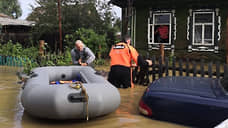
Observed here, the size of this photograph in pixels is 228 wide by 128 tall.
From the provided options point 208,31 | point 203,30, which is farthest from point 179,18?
point 208,31

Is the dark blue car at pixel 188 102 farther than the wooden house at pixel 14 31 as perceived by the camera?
No

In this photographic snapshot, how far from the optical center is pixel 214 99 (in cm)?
399

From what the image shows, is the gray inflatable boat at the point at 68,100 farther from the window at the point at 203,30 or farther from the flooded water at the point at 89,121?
the window at the point at 203,30

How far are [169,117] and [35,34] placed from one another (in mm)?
16998

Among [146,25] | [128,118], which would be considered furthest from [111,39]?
[128,118]

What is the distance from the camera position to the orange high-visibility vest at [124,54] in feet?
23.0

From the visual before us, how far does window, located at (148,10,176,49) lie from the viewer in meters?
15.6

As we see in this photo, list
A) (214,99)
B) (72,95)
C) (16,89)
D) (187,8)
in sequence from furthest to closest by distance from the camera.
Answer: (187,8) → (16,89) → (72,95) → (214,99)

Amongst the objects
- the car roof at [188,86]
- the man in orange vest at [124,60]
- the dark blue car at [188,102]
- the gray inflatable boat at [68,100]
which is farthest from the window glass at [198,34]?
the gray inflatable boat at [68,100]

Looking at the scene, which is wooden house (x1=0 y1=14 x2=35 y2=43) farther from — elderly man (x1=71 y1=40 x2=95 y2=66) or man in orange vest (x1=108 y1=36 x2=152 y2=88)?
man in orange vest (x1=108 y1=36 x2=152 y2=88)

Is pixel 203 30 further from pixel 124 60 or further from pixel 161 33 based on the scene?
pixel 124 60

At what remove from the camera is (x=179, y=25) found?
15.3 m

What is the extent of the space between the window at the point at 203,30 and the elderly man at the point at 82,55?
8.59 meters

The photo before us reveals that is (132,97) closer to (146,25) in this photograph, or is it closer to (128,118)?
(128,118)
